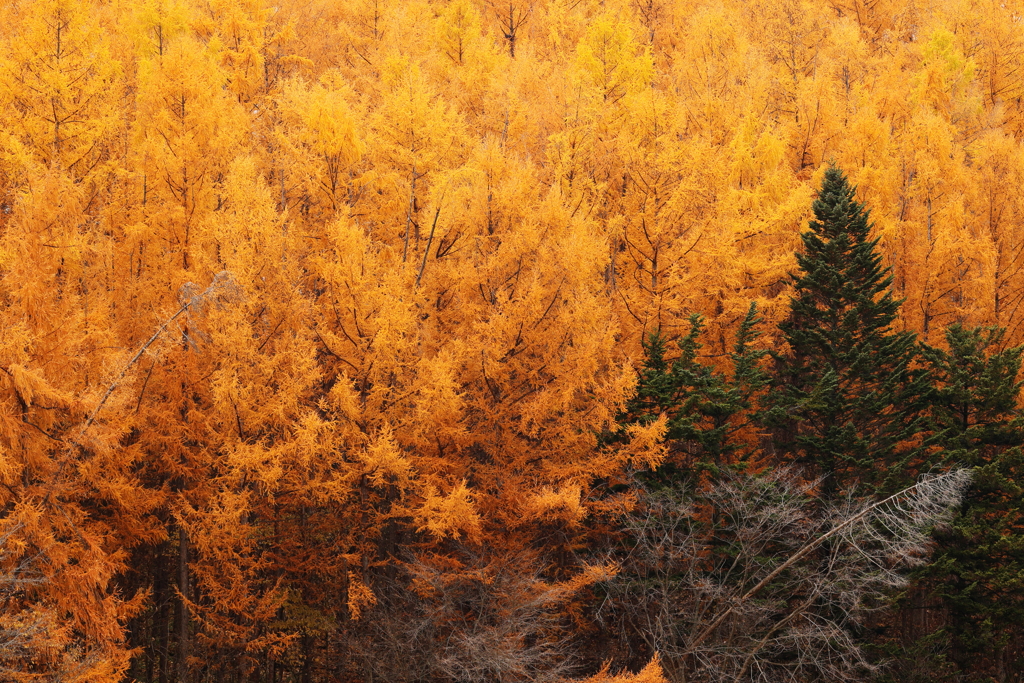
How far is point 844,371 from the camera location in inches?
624

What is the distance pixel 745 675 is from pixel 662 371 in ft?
15.3

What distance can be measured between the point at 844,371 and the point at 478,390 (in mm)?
6369

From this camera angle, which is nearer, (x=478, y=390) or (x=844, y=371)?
(x=478, y=390)

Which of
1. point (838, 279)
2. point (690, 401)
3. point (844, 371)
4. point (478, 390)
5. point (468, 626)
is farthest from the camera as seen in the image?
point (838, 279)

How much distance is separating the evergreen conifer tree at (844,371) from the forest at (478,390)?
2.6 inches

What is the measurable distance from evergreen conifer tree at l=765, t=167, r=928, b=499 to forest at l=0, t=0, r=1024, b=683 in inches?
2.6

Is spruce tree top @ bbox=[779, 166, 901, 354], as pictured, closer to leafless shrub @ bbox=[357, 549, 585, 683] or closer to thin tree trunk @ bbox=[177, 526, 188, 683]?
leafless shrub @ bbox=[357, 549, 585, 683]

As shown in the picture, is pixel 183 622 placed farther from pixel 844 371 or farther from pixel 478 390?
pixel 844 371

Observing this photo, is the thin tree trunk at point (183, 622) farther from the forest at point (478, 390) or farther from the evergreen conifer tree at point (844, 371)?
the evergreen conifer tree at point (844, 371)

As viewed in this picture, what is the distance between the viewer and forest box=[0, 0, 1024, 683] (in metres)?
12.2

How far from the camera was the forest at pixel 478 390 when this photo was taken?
12219 millimetres

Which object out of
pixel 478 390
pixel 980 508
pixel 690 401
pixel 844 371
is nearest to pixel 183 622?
pixel 478 390

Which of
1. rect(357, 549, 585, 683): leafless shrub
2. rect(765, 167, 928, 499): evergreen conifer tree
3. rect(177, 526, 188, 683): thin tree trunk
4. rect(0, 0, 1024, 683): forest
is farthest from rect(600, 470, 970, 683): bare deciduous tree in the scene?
rect(177, 526, 188, 683): thin tree trunk

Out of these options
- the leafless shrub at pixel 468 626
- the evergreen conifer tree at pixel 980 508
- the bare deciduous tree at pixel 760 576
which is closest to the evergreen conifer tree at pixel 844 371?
the evergreen conifer tree at pixel 980 508
